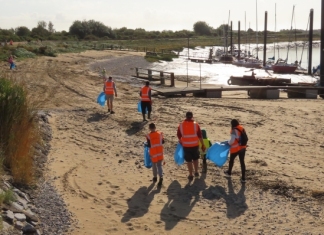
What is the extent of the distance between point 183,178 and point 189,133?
1265 millimetres

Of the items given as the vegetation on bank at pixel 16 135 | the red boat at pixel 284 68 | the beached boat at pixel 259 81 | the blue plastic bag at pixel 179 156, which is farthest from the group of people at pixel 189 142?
the red boat at pixel 284 68

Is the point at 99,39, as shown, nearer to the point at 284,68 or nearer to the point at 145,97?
the point at 284,68

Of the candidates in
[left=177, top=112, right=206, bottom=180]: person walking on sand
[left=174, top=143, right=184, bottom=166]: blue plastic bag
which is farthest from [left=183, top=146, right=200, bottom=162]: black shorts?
[left=174, top=143, right=184, bottom=166]: blue plastic bag

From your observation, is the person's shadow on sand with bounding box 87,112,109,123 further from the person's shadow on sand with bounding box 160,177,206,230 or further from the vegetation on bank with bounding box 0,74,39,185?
the person's shadow on sand with bounding box 160,177,206,230

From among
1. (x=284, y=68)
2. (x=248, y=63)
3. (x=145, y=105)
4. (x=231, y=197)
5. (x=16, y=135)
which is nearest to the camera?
(x=231, y=197)

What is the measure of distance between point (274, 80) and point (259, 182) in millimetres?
21501

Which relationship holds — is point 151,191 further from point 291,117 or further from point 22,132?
point 291,117

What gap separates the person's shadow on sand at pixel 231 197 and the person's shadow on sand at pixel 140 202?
1131 mm

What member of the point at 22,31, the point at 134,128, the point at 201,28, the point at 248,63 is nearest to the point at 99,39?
the point at 22,31

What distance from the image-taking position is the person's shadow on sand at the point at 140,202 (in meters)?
8.73

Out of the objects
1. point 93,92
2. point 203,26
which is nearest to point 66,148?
point 93,92

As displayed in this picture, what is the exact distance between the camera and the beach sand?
841 centimetres

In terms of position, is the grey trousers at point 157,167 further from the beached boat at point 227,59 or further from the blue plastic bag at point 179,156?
the beached boat at point 227,59

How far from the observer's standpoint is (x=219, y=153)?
1091cm
